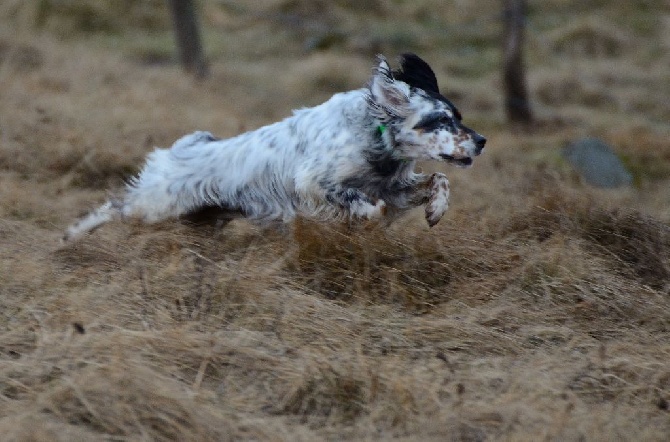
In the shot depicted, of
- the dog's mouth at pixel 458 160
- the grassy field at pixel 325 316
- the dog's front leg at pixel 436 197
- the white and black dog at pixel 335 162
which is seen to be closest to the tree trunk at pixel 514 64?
the grassy field at pixel 325 316

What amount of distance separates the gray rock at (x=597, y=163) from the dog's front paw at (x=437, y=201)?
3.93m

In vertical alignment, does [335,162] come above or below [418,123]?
below

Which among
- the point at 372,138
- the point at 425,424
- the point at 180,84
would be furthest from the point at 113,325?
the point at 180,84

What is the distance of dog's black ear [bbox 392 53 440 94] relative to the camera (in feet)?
16.8

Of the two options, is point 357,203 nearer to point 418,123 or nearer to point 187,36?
point 418,123

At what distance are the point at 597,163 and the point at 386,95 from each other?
465 centimetres

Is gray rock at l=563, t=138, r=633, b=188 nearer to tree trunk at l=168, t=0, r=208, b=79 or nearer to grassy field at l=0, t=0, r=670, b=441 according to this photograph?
grassy field at l=0, t=0, r=670, b=441

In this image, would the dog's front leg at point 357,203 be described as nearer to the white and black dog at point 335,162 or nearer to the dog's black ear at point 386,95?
the white and black dog at point 335,162

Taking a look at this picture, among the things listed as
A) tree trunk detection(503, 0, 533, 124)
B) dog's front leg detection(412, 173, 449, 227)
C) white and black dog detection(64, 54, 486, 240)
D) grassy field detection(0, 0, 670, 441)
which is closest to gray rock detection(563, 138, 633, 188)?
grassy field detection(0, 0, 670, 441)

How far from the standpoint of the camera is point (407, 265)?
4.73 m

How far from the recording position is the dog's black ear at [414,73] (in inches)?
202

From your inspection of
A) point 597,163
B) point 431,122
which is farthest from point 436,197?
point 597,163

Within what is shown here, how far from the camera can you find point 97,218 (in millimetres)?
5801

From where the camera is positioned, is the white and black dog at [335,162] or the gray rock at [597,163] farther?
the gray rock at [597,163]
